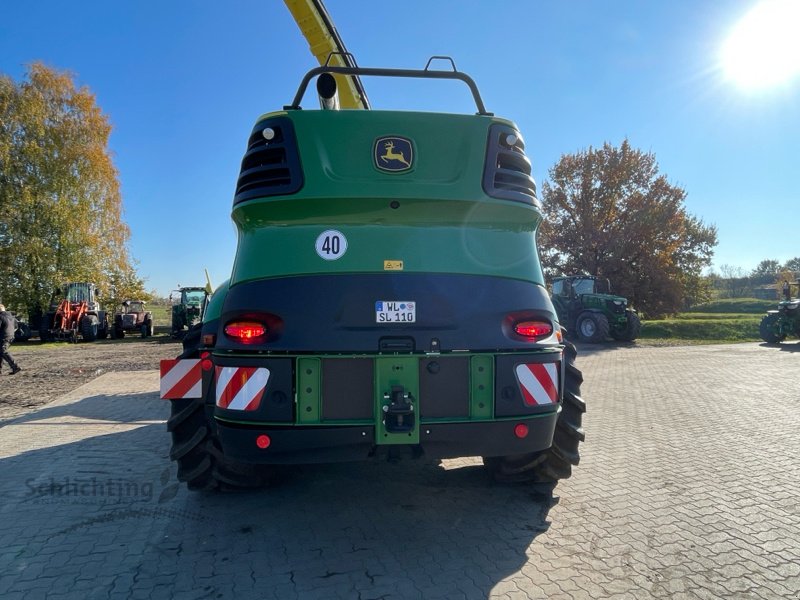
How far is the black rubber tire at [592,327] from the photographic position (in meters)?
18.3

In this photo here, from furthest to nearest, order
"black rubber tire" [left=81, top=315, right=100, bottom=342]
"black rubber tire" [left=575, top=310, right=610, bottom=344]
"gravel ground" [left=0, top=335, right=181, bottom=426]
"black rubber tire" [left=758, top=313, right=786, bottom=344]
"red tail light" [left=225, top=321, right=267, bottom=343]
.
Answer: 1. "black rubber tire" [left=81, top=315, right=100, bottom=342]
2. "black rubber tire" [left=758, top=313, right=786, bottom=344]
3. "black rubber tire" [left=575, top=310, right=610, bottom=344]
4. "gravel ground" [left=0, top=335, right=181, bottom=426]
5. "red tail light" [left=225, top=321, right=267, bottom=343]

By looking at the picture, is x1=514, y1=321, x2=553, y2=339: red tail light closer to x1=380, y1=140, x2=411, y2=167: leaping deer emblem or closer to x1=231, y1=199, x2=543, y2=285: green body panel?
x1=231, y1=199, x2=543, y2=285: green body panel

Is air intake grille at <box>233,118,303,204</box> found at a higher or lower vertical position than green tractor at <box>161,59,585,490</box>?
higher

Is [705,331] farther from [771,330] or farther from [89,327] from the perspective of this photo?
[89,327]

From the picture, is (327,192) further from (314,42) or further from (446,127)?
(314,42)

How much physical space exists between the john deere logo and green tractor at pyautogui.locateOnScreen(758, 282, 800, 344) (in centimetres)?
2144

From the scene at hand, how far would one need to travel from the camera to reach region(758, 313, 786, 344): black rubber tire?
19672 mm

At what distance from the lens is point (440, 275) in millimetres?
2979

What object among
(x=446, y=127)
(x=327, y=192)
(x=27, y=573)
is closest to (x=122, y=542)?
(x=27, y=573)

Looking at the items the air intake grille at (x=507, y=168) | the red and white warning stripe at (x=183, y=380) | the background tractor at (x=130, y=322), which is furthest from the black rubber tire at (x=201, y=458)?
the background tractor at (x=130, y=322)

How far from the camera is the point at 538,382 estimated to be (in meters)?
2.98

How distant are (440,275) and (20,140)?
32.3 m

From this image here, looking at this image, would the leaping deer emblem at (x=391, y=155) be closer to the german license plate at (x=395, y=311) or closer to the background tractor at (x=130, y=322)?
the german license plate at (x=395, y=311)

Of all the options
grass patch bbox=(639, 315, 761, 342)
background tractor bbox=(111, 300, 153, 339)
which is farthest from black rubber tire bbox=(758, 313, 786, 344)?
background tractor bbox=(111, 300, 153, 339)
